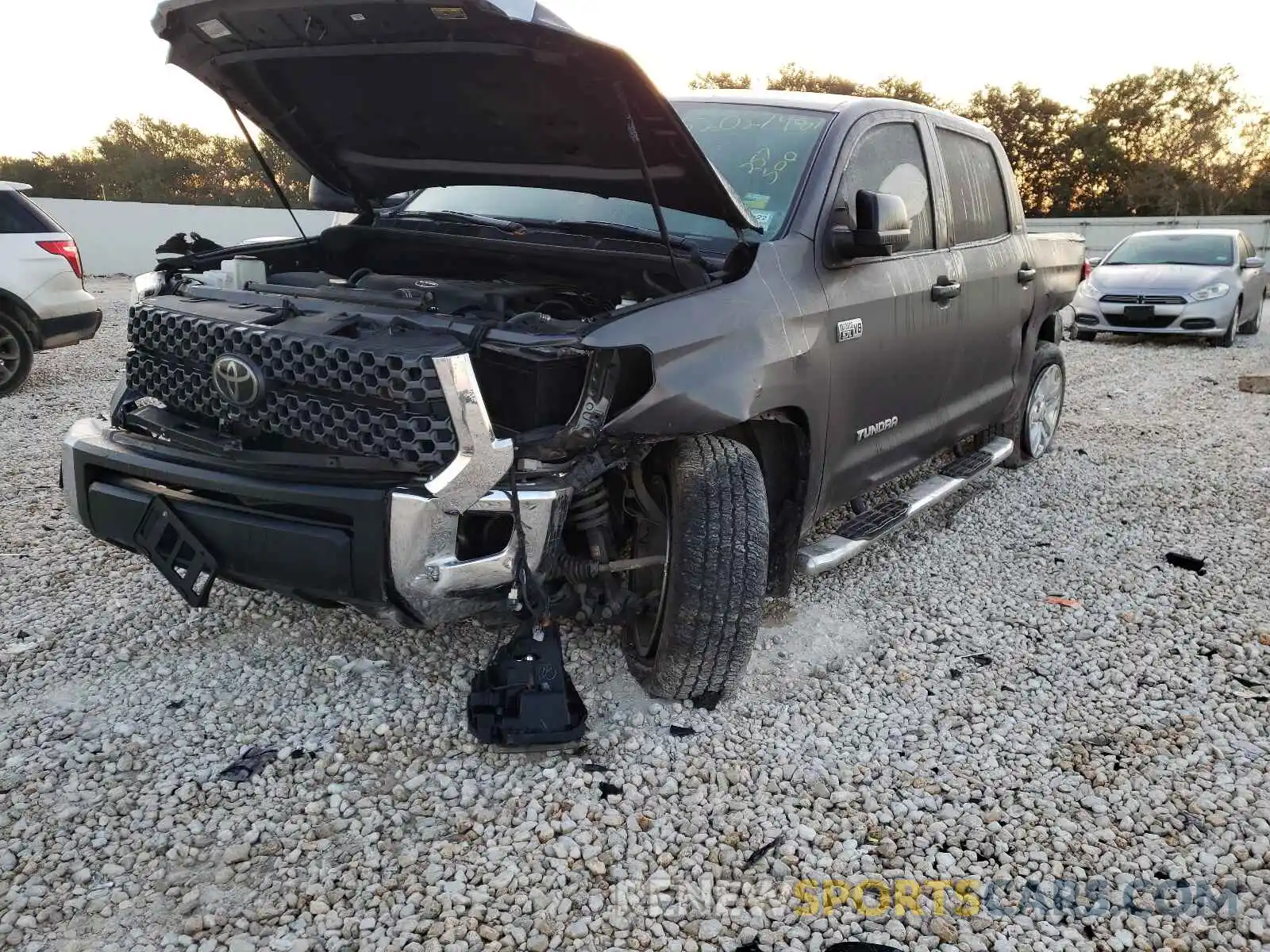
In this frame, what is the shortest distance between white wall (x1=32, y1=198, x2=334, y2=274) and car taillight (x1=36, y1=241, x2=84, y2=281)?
13120 mm

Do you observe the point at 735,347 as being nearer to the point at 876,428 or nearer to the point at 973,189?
the point at 876,428

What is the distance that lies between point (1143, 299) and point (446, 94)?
1103cm

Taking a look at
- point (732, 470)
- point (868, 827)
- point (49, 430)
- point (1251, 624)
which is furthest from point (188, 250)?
point (1251, 624)

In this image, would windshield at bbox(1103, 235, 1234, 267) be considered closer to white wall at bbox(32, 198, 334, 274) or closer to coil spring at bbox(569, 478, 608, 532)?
coil spring at bbox(569, 478, 608, 532)

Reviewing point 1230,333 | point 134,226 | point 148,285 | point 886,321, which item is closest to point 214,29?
point 148,285

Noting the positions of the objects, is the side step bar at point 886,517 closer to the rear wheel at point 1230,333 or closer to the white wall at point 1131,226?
the rear wheel at point 1230,333

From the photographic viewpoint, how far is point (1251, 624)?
3818 millimetres

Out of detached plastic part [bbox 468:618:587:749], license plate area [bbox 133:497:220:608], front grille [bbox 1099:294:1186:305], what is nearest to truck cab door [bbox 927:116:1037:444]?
detached plastic part [bbox 468:618:587:749]

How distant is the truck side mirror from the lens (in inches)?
124

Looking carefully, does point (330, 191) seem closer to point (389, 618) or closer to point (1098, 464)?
point (389, 618)

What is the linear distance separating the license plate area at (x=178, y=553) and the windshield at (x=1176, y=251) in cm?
1283

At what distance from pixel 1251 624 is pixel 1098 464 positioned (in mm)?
2572

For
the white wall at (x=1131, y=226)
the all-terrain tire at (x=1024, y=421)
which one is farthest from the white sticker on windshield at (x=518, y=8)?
the white wall at (x=1131, y=226)

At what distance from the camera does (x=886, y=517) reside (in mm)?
3848
